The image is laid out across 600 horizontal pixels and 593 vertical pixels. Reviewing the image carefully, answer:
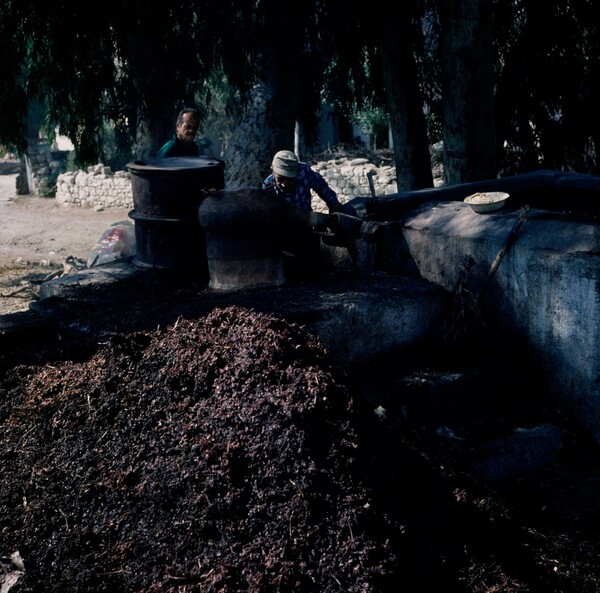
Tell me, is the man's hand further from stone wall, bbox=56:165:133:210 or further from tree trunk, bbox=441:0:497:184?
stone wall, bbox=56:165:133:210

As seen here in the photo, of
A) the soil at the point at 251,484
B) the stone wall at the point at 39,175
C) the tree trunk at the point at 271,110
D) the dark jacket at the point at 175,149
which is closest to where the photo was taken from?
the soil at the point at 251,484

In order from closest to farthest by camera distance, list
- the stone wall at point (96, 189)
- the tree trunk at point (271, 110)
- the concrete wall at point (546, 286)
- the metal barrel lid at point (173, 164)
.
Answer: the concrete wall at point (546, 286)
the metal barrel lid at point (173, 164)
the tree trunk at point (271, 110)
the stone wall at point (96, 189)

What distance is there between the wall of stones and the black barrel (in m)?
9.46

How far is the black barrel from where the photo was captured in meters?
5.89

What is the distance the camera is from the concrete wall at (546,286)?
455cm

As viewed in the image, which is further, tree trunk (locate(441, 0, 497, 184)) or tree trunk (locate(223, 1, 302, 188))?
tree trunk (locate(223, 1, 302, 188))

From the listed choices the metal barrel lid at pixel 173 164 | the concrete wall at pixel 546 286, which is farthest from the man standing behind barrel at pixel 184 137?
the concrete wall at pixel 546 286

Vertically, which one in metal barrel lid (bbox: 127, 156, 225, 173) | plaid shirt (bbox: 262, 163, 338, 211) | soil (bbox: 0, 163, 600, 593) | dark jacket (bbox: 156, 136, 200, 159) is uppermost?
dark jacket (bbox: 156, 136, 200, 159)

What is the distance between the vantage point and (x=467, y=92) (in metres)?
7.52

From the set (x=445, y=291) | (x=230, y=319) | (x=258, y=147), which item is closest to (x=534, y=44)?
(x=258, y=147)

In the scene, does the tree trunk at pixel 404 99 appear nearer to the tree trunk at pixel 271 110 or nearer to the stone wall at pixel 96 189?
the tree trunk at pixel 271 110

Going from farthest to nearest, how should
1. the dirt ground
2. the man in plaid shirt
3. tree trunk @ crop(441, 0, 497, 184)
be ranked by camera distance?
the dirt ground < tree trunk @ crop(441, 0, 497, 184) < the man in plaid shirt

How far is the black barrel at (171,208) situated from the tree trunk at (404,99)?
3.39 meters

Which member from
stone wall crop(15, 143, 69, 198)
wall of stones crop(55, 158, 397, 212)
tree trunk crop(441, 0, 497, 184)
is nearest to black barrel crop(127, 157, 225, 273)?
tree trunk crop(441, 0, 497, 184)
